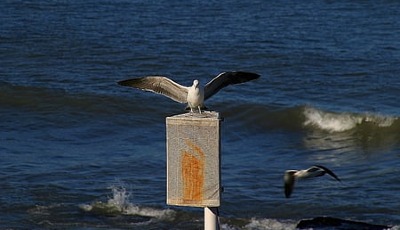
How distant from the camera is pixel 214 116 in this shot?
9711 mm

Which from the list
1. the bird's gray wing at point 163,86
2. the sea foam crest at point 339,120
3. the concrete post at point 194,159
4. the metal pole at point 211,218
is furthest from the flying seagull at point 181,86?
the sea foam crest at point 339,120

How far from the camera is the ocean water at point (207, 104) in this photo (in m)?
15.0

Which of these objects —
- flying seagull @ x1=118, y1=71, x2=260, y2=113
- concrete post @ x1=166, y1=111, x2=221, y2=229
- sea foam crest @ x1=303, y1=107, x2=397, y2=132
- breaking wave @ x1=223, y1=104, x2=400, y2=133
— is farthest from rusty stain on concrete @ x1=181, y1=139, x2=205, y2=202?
sea foam crest @ x1=303, y1=107, x2=397, y2=132

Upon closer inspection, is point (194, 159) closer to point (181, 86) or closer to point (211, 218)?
point (211, 218)

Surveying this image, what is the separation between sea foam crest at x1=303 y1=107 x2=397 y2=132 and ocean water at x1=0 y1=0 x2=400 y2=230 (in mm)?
28

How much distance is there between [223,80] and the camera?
11.0 metres

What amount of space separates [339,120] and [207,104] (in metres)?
2.13

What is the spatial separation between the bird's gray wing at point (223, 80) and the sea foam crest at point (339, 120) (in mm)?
8885

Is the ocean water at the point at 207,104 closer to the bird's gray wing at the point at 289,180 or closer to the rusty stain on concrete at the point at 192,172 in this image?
the bird's gray wing at the point at 289,180

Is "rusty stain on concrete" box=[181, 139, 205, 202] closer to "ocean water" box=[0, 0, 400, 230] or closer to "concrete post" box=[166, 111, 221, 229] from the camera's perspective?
"concrete post" box=[166, 111, 221, 229]

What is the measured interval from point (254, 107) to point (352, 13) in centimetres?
1021

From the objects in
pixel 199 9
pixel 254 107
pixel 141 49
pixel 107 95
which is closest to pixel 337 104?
pixel 254 107

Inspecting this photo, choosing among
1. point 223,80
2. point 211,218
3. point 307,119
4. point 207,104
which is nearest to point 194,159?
point 211,218

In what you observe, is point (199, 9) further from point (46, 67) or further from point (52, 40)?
point (46, 67)
